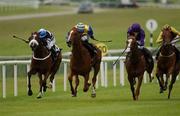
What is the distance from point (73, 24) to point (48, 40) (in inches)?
1323

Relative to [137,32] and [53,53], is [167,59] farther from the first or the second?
[53,53]

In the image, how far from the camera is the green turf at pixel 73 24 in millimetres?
42688

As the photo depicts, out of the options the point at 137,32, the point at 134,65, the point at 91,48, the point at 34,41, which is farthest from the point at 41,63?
the point at 137,32

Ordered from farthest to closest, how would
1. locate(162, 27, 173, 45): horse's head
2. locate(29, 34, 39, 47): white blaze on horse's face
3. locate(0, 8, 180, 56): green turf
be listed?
locate(0, 8, 180, 56): green turf < locate(162, 27, 173, 45): horse's head < locate(29, 34, 39, 47): white blaze on horse's face

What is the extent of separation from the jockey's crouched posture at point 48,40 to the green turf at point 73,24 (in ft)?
54.2

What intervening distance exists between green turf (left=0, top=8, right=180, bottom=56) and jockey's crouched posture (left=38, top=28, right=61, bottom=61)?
16509 millimetres

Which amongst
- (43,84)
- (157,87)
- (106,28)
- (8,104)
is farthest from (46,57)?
(106,28)

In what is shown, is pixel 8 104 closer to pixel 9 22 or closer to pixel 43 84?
pixel 43 84

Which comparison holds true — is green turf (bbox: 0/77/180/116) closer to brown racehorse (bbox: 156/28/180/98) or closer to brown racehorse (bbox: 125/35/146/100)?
brown racehorse (bbox: 125/35/146/100)

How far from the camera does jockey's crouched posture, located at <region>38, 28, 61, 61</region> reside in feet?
70.0

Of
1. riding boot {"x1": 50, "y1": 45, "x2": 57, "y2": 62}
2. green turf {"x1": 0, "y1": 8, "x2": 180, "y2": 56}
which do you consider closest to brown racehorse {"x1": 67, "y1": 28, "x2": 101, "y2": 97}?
riding boot {"x1": 50, "y1": 45, "x2": 57, "y2": 62}

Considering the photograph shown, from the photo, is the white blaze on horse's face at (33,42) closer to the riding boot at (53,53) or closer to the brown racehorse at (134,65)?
the riding boot at (53,53)

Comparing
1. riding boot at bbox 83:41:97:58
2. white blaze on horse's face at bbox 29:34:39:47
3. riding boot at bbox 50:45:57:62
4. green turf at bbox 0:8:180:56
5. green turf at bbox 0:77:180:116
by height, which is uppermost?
white blaze on horse's face at bbox 29:34:39:47

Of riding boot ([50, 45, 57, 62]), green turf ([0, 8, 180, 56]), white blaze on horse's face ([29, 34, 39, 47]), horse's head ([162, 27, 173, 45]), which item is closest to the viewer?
white blaze on horse's face ([29, 34, 39, 47])
